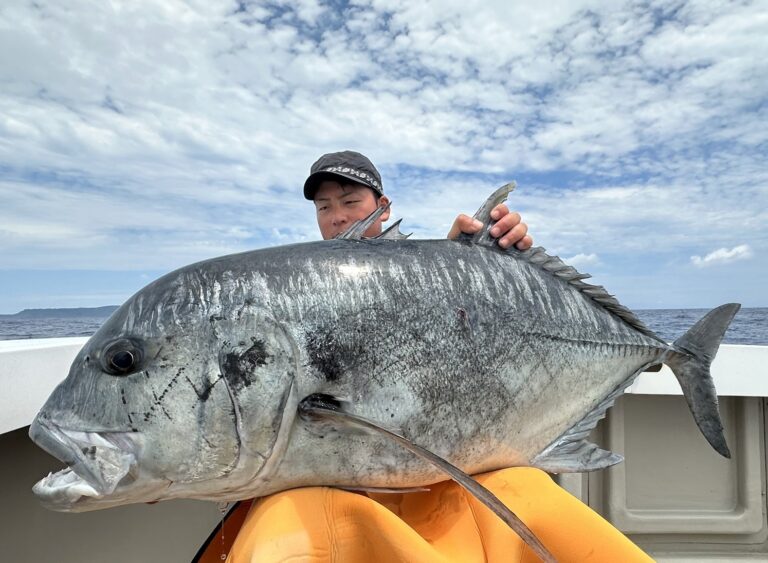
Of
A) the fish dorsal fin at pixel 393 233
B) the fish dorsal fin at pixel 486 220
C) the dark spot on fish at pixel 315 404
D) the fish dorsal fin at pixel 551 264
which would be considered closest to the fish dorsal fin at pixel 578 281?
the fish dorsal fin at pixel 551 264

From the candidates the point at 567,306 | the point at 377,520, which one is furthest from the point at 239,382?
the point at 567,306

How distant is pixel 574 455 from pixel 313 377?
1162mm

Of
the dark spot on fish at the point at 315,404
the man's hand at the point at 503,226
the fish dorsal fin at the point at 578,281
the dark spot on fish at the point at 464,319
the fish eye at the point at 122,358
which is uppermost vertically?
the man's hand at the point at 503,226

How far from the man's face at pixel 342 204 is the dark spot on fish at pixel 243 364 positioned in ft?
5.88

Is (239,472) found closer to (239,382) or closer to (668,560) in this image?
(239,382)

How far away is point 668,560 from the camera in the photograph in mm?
3604

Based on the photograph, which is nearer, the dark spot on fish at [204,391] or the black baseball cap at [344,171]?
the dark spot on fish at [204,391]

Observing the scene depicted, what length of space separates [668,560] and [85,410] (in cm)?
384

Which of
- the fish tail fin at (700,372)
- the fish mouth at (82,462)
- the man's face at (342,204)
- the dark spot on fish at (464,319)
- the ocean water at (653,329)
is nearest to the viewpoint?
the fish mouth at (82,462)

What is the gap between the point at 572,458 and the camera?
203 centimetres

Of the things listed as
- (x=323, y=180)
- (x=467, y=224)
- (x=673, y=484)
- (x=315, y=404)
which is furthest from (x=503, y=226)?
(x=673, y=484)

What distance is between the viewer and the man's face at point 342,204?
3.19m

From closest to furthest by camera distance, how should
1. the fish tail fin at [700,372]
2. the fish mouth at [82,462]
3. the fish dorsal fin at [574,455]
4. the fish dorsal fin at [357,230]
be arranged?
the fish mouth at [82,462] < the fish dorsal fin at [357,230] < the fish dorsal fin at [574,455] < the fish tail fin at [700,372]

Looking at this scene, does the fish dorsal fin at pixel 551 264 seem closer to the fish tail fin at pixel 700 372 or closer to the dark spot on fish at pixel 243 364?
the fish tail fin at pixel 700 372
